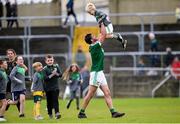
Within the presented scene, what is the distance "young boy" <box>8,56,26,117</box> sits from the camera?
25.3 m

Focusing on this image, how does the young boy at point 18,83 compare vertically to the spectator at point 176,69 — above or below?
above

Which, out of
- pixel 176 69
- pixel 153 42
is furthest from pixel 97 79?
pixel 153 42

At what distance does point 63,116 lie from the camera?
25750 mm

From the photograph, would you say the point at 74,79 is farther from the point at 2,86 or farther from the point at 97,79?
the point at 97,79

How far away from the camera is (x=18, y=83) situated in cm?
2558

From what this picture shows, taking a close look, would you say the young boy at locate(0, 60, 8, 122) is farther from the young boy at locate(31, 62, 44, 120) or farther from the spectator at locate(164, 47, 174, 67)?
the spectator at locate(164, 47, 174, 67)

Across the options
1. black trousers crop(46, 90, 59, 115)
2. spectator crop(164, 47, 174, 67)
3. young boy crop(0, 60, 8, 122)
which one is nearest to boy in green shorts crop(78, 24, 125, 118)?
black trousers crop(46, 90, 59, 115)

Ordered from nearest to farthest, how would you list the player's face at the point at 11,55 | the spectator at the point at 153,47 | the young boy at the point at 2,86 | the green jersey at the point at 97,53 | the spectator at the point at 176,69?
the green jersey at the point at 97,53 < the young boy at the point at 2,86 < the player's face at the point at 11,55 < the spectator at the point at 176,69 < the spectator at the point at 153,47

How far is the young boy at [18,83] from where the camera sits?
25.3 m

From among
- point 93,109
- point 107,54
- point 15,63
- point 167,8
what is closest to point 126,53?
point 107,54

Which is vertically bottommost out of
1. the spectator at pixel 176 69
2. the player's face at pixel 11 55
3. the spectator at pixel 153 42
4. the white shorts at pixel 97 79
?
the spectator at pixel 176 69

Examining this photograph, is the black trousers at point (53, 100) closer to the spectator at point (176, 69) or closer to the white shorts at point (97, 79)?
the white shorts at point (97, 79)

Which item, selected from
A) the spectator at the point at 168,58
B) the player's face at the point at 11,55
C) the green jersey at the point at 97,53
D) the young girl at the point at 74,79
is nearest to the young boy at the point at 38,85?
the player's face at the point at 11,55

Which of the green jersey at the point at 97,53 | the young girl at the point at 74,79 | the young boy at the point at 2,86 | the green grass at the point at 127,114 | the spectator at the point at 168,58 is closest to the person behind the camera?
the green grass at the point at 127,114
